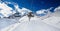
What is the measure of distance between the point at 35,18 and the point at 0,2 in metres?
0.54

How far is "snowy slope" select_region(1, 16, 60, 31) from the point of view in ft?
5.72

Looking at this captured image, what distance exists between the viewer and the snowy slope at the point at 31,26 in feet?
5.72

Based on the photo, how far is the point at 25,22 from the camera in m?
1.77

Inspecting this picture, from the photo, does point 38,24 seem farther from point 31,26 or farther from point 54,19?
point 54,19

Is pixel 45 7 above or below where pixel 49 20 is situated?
above

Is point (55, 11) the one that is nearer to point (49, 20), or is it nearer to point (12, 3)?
point (49, 20)

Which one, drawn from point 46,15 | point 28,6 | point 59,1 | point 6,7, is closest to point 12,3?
point 6,7

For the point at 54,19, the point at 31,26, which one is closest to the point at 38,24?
the point at 31,26

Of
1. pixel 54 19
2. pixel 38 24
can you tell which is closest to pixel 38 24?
pixel 38 24


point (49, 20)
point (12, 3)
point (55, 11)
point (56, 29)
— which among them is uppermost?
point (12, 3)

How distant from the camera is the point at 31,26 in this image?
1.78 metres

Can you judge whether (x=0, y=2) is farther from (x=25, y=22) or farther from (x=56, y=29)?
(x=56, y=29)

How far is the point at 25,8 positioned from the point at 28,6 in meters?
0.05

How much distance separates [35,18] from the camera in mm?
1779
